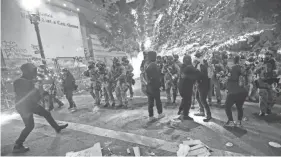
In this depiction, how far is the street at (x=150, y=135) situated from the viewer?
331 cm

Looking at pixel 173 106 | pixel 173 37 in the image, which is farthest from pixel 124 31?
pixel 173 106

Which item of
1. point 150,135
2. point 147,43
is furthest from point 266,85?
point 147,43

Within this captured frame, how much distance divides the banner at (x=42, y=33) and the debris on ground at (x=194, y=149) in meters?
13.8

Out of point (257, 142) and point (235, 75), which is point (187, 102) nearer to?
point (235, 75)

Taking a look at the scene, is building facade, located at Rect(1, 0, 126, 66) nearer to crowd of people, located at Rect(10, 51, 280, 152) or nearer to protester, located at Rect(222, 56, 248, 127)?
crowd of people, located at Rect(10, 51, 280, 152)

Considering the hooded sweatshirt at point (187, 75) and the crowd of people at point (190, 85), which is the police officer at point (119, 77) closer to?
the crowd of people at point (190, 85)

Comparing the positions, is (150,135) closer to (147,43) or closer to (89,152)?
(89,152)

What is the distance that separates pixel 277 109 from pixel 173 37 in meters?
16.7

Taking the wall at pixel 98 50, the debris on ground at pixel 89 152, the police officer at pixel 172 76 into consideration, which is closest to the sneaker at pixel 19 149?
the debris on ground at pixel 89 152

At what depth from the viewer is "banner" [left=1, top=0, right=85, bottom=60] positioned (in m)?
12.4

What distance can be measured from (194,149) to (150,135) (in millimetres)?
1202

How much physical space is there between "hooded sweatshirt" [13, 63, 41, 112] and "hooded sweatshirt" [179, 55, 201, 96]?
12.9 feet

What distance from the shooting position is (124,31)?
104 ft

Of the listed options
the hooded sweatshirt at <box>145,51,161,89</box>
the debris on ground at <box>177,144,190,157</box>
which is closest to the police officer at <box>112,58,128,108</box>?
the hooded sweatshirt at <box>145,51,161,89</box>
